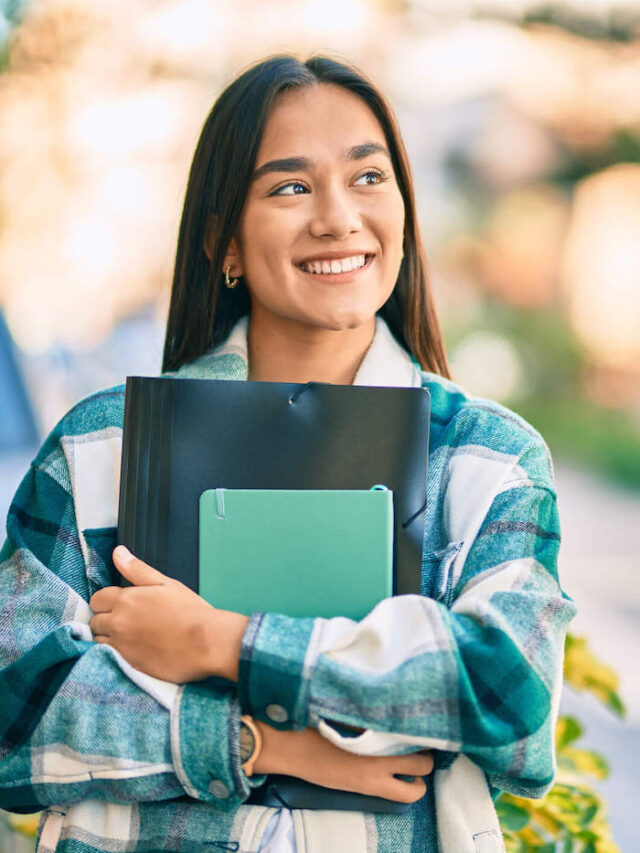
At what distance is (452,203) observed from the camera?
653cm

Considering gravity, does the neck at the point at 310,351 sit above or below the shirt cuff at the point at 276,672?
above

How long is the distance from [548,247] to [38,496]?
18.4 ft

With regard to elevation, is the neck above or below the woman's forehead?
below

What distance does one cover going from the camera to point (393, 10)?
209 inches

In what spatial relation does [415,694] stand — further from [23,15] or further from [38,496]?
[23,15]

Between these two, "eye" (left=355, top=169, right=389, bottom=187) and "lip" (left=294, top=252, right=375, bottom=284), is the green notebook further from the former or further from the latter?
"eye" (left=355, top=169, right=389, bottom=187)

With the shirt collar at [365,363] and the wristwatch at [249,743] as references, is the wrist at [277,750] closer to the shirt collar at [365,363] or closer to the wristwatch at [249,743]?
the wristwatch at [249,743]

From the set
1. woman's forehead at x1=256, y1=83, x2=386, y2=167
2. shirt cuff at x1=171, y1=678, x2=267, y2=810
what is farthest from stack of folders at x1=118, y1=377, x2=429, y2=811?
woman's forehead at x1=256, y1=83, x2=386, y2=167

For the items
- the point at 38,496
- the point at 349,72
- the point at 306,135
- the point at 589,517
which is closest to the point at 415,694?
the point at 38,496

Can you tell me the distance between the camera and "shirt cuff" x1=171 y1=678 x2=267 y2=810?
1221 millimetres

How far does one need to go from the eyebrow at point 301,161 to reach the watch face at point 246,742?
0.71 metres

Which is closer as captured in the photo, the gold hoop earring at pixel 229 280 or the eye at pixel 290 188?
the eye at pixel 290 188

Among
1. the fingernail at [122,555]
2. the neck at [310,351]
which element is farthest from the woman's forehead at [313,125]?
the fingernail at [122,555]

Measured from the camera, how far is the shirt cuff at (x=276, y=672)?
1190 mm
